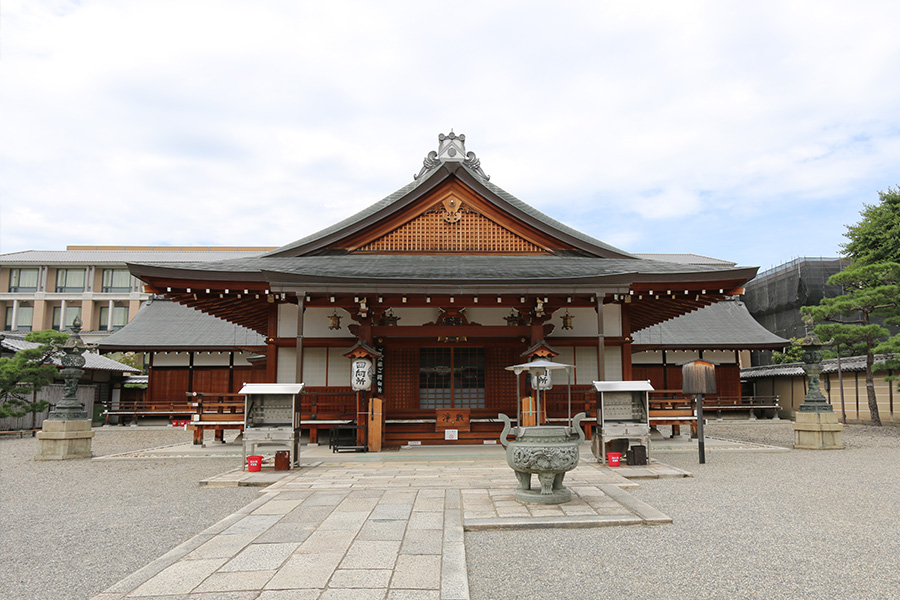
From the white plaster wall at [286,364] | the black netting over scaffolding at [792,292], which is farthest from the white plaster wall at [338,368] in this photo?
the black netting over scaffolding at [792,292]

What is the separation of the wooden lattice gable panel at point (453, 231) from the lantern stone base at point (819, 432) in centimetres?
688

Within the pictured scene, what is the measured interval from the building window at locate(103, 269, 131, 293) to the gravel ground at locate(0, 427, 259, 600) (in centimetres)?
3813

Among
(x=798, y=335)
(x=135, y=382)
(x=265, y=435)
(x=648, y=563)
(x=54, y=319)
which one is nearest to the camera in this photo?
(x=648, y=563)

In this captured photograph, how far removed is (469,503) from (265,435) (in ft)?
15.7

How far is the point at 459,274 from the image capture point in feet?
40.5

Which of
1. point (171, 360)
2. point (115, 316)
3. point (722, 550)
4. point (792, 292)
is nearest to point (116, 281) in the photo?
point (115, 316)

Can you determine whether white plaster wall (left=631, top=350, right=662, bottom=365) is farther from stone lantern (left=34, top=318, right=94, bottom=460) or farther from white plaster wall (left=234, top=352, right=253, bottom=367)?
stone lantern (left=34, top=318, right=94, bottom=460)

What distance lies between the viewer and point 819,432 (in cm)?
1300

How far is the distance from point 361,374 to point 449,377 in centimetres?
292

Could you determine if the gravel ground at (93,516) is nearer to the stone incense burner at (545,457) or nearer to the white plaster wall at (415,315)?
the stone incense burner at (545,457)

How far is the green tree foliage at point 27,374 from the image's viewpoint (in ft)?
59.6

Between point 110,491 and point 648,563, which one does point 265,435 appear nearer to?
point 110,491

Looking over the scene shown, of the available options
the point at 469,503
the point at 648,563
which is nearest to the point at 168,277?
the point at 469,503

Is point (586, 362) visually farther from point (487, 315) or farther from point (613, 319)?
point (487, 315)
